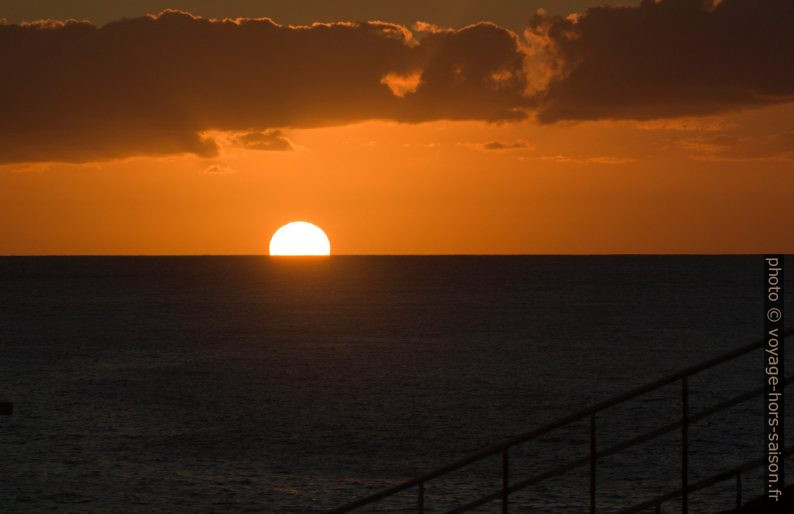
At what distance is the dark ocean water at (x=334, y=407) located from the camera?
1241 inches

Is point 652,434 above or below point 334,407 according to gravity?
below

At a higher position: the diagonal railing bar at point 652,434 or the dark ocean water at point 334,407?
the dark ocean water at point 334,407

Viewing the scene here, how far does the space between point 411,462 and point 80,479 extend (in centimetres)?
1126

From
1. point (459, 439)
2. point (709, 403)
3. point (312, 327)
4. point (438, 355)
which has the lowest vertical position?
point (459, 439)

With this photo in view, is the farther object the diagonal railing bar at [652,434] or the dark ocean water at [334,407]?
the dark ocean water at [334,407]

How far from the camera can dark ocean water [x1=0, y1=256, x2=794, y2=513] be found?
1241 inches

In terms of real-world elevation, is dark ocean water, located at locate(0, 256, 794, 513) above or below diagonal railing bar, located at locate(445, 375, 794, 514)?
above

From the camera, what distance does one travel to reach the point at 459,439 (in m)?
40.3

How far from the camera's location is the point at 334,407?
164 feet

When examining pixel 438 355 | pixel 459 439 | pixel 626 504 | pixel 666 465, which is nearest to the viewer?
pixel 626 504

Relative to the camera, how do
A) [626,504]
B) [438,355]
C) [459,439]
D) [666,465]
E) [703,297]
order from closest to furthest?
[626,504]
[666,465]
[459,439]
[438,355]
[703,297]

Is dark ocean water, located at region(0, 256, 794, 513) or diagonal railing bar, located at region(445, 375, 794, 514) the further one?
dark ocean water, located at region(0, 256, 794, 513)

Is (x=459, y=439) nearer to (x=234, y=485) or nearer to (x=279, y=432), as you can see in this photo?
(x=279, y=432)

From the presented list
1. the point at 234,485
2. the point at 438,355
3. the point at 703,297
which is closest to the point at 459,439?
the point at 234,485
